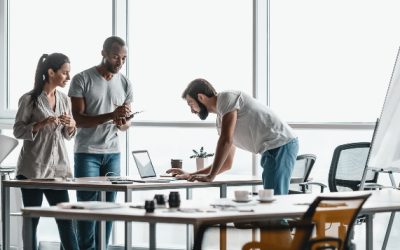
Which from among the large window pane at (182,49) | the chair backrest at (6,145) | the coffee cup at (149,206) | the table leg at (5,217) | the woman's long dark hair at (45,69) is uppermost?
the large window pane at (182,49)

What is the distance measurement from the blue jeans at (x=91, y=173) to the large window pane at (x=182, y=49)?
1754mm

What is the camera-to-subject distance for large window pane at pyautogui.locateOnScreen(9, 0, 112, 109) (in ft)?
29.6

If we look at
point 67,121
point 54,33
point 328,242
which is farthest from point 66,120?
point 54,33

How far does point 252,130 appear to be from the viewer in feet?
20.8

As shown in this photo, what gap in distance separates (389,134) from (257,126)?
0.93 m

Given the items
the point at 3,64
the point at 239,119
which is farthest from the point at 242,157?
the point at 3,64

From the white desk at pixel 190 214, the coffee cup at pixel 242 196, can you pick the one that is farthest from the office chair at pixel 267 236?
the coffee cup at pixel 242 196

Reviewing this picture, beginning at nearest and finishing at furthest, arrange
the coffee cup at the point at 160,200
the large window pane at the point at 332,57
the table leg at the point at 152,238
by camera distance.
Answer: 1. the table leg at the point at 152,238
2. the coffee cup at the point at 160,200
3. the large window pane at the point at 332,57

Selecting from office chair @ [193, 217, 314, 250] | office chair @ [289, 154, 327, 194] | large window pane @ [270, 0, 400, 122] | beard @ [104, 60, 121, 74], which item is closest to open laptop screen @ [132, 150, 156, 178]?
beard @ [104, 60, 121, 74]

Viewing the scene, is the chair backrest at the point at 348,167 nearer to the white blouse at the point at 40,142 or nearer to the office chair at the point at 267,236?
the white blouse at the point at 40,142

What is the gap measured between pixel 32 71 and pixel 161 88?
1.53 m

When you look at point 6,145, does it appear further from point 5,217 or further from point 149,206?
point 149,206

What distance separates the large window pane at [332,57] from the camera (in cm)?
780

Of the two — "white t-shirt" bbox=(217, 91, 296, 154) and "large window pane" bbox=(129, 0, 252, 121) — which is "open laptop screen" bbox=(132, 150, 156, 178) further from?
"large window pane" bbox=(129, 0, 252, 121)
